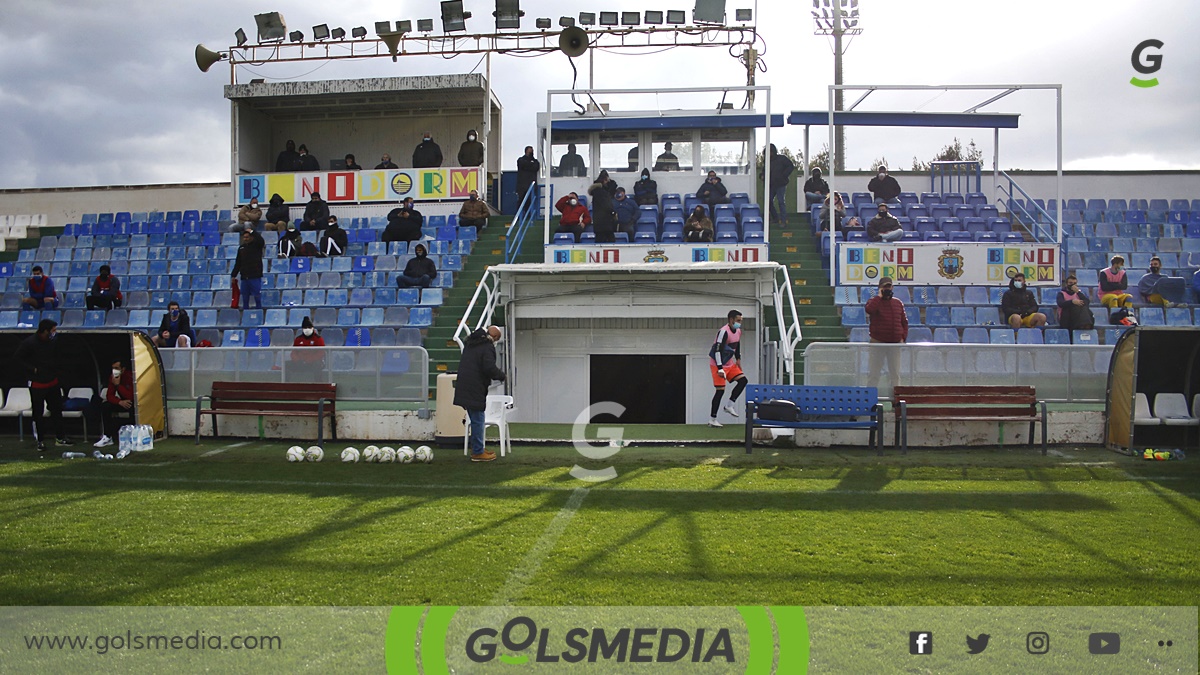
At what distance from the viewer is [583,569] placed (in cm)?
600

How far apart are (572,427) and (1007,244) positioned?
9920mm

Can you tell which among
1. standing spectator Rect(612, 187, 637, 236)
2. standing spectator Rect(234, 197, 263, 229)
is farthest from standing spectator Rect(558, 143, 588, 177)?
standing spectator Rect(234, 197, 263, 229)

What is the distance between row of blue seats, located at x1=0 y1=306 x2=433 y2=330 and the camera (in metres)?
17.3

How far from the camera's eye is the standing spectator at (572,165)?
76.0 feet

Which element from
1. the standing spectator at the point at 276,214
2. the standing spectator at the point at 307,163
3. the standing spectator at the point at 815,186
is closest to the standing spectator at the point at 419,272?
the standing spectator at the point at 276,214

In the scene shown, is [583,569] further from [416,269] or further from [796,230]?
[796,230]

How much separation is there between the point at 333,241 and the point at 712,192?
8579mm

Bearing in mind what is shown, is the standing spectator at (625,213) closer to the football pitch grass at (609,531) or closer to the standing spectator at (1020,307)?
the standing spectator at (1020,307)

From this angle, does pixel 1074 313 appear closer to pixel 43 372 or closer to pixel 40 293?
pixel 43 372

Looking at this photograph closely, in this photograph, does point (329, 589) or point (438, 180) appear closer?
point (329, 589)

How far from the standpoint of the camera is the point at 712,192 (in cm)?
2153

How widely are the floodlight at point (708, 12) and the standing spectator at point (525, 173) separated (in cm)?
597

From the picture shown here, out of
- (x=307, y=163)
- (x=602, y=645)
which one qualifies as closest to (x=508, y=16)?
(x=307, y=163)

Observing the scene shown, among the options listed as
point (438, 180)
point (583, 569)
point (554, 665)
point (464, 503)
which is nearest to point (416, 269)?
point (438, 180)
